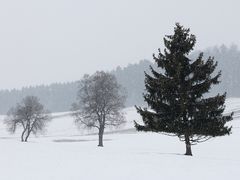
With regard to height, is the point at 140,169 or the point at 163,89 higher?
the point at 163,89

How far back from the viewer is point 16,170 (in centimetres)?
2133

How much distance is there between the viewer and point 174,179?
783 inches

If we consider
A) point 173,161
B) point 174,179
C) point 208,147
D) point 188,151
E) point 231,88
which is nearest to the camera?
point 174,179

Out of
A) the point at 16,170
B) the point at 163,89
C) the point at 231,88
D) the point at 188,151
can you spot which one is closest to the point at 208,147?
the point at 188,151

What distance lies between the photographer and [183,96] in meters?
30.8

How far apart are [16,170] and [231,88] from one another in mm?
139409

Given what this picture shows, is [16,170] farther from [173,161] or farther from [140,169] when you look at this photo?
[173,161]

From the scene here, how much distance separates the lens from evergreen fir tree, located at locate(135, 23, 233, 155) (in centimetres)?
3095

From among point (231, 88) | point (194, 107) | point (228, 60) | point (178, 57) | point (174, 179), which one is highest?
point (228, 60)

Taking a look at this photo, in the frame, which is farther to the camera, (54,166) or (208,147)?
(208,147)

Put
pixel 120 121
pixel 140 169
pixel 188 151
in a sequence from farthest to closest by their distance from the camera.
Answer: pixel 120 121 → pixel 188 151 → pixel 140 169

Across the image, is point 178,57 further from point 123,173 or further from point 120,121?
point 120,121

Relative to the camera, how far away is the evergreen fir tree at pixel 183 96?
30953mm

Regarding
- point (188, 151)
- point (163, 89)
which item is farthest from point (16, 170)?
point (188, 151)
